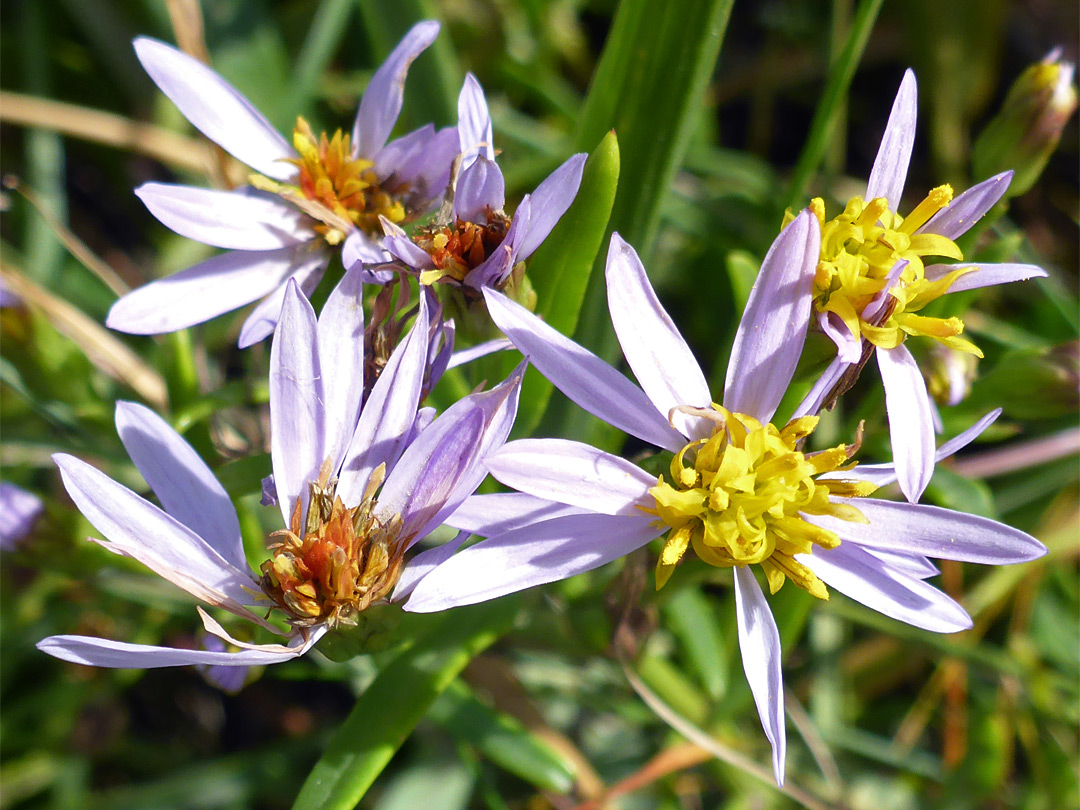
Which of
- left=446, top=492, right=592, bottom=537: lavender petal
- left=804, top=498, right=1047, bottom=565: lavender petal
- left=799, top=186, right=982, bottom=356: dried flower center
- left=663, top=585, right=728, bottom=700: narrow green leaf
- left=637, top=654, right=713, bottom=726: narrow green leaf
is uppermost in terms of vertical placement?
left=799, top=186, right=982, bottom=356: dried flower center

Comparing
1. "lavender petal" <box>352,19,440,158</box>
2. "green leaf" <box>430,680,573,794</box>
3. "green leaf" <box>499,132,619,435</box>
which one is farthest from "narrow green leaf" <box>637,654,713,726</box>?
"lavender petal" <box>352,19,440,158</box>

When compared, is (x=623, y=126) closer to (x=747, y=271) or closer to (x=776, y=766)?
(x=747, y=271)

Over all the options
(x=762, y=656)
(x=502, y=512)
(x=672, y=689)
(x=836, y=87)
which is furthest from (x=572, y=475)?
(x=672, y=689)

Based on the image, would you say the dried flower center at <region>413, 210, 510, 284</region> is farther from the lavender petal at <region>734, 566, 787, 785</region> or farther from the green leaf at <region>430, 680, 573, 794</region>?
the green leaf at <region>430, 680, 573, 794</region>

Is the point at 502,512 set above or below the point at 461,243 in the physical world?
below

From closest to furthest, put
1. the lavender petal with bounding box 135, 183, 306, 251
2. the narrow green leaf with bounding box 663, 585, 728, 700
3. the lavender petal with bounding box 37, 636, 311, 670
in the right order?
the lavender petal with bounding box 37, 636, 311, 670 < the lavender petal with bounding box 135, 183, 306, 251 < the narrow green leaf with bounding box 663, 585, 728, 700

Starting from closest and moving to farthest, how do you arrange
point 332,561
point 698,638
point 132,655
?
point 132,655 < point 332,561 < point 698,638

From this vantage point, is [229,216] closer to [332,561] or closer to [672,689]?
[332,561]

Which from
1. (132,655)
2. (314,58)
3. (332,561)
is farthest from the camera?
(314,58)
